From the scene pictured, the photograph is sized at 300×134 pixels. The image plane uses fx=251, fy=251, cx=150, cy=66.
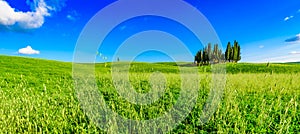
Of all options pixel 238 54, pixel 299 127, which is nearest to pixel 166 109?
pixel 299 127

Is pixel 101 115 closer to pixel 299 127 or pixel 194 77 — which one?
pixel 299 127

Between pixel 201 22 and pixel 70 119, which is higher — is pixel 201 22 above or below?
above

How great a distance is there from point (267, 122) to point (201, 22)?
291cm

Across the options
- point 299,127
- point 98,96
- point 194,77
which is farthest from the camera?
point 194,77

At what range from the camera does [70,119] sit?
21.2 feet

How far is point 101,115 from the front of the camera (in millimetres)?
6254

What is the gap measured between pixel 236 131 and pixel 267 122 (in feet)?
4.35

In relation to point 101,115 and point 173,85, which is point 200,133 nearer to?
point 101,115

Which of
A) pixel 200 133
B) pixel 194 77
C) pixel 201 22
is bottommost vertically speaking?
pixel 200 133

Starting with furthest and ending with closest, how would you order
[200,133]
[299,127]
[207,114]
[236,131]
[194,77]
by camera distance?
1. [194,77]
2. [207,114]
3. [299,127]
4. [200,133]
5. [236,131]

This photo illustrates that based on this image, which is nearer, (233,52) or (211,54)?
(211,54)

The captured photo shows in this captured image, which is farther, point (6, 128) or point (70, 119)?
point (70, 119)

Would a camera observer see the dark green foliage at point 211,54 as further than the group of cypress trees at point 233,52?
No

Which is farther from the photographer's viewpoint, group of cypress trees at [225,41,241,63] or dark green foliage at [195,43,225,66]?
group of cypress trees at [225,41,241,63]
